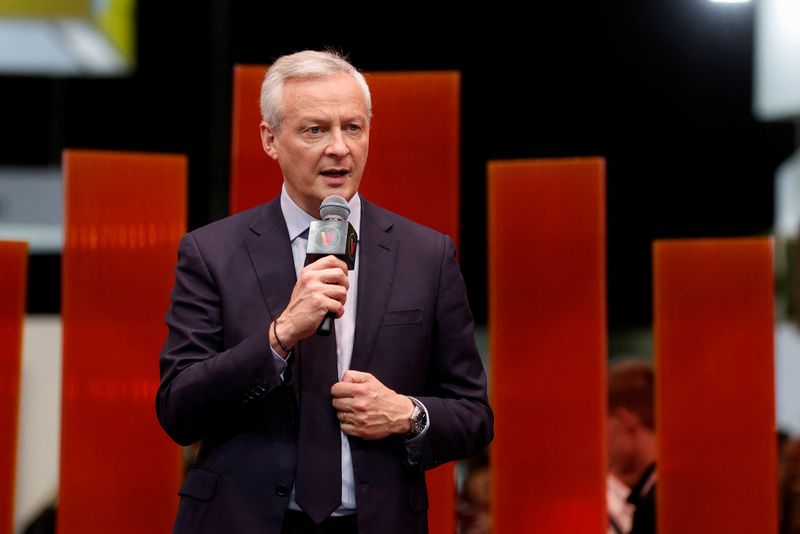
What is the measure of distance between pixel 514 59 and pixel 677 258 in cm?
124

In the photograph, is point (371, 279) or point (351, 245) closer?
point (351, 245)

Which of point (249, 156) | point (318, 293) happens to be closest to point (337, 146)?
point (318, 293)

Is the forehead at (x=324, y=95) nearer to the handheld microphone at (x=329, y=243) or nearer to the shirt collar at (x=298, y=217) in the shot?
the shirt collar at (x=298, y=217)

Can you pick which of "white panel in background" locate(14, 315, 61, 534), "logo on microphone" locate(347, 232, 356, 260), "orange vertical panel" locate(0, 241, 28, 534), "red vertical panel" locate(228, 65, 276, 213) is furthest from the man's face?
"white panel in background" locate(14, 315, 61, 534)

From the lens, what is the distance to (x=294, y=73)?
6.36ft

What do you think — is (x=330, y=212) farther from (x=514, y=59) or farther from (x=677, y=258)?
(x=514, y=59)

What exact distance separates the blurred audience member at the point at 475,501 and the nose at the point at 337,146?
2207mm

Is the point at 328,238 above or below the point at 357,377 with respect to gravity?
above

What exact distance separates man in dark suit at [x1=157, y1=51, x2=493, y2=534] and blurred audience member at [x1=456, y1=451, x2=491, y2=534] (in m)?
1.94

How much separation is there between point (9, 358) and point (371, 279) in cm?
115

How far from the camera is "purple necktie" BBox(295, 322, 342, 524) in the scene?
1.75 meters

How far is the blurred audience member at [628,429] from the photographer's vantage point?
3502 millimetres

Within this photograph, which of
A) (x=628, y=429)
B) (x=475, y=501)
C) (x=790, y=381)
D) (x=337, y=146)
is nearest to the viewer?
(x=337, y=146)

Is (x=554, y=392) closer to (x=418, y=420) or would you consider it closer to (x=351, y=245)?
(x=418, y=420)
